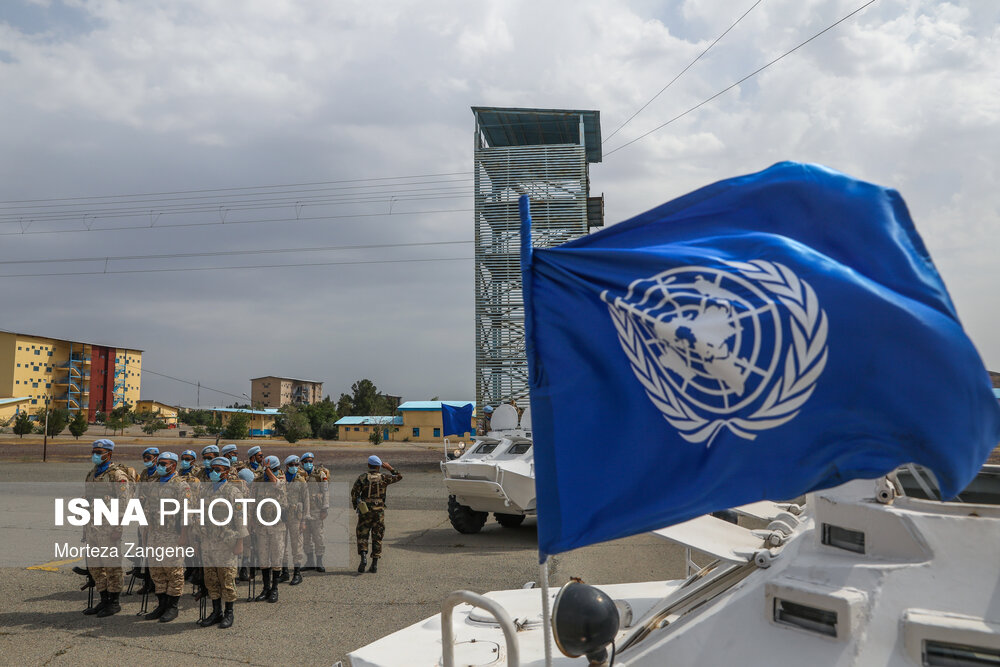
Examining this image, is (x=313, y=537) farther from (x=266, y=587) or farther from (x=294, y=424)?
(x=294, y=424)

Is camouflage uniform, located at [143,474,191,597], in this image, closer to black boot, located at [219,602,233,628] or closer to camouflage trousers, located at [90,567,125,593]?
camouflage trousers, located at [90,567,125,593]

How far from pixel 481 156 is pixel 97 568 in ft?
83.5

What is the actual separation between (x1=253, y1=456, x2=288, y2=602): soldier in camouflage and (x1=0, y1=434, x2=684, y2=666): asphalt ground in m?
0.27

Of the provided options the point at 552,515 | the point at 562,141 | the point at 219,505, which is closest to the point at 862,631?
the point at 552,515

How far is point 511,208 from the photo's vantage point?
30.2 meters

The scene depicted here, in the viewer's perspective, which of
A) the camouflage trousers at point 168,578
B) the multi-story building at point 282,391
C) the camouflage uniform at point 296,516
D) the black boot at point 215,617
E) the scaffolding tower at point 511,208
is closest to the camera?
the black boot at point 215,617

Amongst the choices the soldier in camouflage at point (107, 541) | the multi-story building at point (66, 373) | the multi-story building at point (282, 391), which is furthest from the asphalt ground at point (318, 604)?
the multi-story building at point (282, 391)

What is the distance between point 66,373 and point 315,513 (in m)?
56.7

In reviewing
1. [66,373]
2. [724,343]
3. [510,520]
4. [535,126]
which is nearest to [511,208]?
[535,126]

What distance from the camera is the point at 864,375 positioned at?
2135 mm

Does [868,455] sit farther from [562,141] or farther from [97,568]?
[562,141]

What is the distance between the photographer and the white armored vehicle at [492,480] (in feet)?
38.3

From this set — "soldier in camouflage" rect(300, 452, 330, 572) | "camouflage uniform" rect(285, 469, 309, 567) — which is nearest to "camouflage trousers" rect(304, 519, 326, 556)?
"soldier in camouflage" rect(300, 452, 330, 572)

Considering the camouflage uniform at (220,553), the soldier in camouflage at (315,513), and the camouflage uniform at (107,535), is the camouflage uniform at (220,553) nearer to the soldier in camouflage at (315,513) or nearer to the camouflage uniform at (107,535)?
the camouflage uniform at (107,535)
